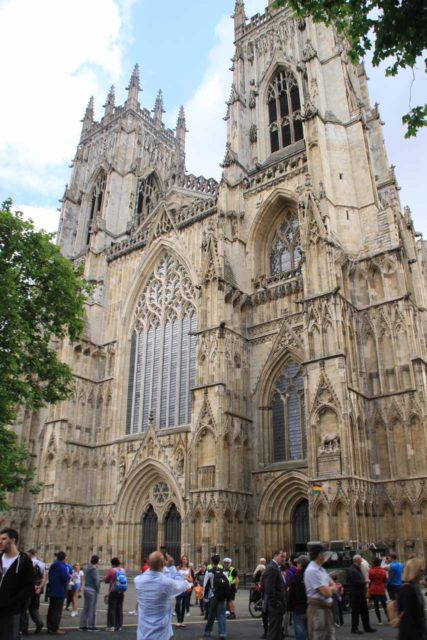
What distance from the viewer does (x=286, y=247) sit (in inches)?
1055

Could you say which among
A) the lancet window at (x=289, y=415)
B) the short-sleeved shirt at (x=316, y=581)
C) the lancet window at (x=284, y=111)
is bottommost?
the short-sleeved shirt at (x=316, y=581)

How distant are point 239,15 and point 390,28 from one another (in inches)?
1313

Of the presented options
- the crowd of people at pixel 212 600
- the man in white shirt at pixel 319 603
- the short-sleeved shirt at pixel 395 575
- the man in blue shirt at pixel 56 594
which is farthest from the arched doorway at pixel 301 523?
the man in white shirt at pixel 319 603

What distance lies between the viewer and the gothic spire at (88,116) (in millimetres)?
47916

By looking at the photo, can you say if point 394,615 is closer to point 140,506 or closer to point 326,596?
point 326,596

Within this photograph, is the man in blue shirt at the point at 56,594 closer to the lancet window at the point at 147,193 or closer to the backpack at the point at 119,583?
the backpack at the point at 119,583

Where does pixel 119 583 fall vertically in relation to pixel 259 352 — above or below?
below

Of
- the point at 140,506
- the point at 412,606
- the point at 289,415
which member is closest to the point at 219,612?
the point at 412,606

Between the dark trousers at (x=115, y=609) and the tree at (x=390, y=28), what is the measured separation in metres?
10.0

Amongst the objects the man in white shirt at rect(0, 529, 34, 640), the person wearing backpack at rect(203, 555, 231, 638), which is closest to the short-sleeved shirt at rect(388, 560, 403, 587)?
the person wearing backpack at rect(203, 555, 231, 638)

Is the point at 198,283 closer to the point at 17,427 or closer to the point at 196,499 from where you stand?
the point at 196,499

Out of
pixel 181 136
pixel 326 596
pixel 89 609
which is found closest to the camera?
pixel 326 596

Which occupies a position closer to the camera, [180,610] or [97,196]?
[180,610]

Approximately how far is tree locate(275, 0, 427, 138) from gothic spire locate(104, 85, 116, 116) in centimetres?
4106
